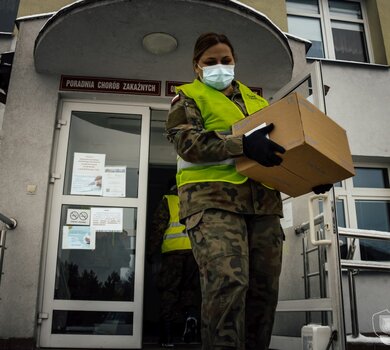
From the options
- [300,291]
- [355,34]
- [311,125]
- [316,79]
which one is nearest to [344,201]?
[300,291]

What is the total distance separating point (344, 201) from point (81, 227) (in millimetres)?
3617

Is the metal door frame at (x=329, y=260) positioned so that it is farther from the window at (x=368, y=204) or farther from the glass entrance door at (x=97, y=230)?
the window at (x=368, y=204)

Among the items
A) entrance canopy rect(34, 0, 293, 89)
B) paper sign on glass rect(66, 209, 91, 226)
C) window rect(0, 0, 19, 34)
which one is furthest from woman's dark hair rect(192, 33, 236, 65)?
window rect(0, 0, 19, 34)

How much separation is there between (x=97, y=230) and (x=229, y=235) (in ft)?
9.04

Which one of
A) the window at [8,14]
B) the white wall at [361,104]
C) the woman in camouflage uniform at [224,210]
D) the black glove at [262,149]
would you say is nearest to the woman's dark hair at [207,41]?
the woman in camouflage uniform at [224,210]

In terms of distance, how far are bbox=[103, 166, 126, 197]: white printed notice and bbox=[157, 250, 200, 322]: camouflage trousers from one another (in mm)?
824

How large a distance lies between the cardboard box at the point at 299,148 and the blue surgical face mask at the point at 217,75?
337mm

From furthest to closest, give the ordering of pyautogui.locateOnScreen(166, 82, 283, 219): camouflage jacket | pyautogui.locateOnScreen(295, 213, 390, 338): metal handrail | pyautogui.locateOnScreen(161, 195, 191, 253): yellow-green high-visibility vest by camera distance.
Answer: pyautogui.locateOnScreen(161, 195, 191, 253): yellow-green high-visibility vest → pyautogui.locateOnScreen(295, 213, 390, 338): metal handrail → pyautogui.locateOnScreen(166, 82, 283, 219): camouflage jacket

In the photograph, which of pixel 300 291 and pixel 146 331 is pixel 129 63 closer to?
pixel 300 291

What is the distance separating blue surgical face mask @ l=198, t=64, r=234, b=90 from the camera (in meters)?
2.26

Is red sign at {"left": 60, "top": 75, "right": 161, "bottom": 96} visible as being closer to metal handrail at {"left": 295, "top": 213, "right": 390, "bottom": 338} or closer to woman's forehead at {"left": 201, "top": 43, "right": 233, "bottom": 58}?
metal handrail at {"left": 295, "top": 213, "right": 390, "bottom": 338}

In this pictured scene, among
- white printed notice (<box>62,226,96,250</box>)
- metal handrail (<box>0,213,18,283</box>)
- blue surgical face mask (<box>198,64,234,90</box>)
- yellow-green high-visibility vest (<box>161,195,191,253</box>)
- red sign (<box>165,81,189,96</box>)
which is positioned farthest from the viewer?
red sign (<box>165,81,189,96</box>)

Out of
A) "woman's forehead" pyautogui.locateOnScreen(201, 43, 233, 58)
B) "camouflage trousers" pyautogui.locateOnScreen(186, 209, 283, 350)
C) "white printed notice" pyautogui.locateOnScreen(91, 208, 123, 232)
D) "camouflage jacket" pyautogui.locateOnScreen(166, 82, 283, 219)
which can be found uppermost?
"woman's forehead" pyautogui.locateOnScreen(201, 43, 233, 58)

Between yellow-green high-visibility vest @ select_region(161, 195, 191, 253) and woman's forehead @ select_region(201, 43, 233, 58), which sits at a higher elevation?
woman's forehead @ select_region(201, 43, 233, 58)
